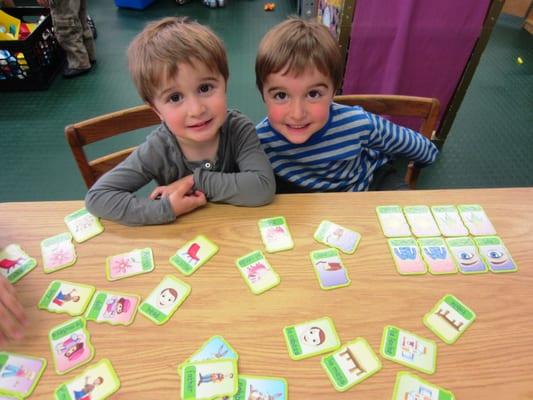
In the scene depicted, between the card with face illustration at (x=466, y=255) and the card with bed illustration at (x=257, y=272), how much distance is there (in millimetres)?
364

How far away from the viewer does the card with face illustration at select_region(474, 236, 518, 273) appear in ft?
2.37

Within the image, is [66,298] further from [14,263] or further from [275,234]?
[275,234]

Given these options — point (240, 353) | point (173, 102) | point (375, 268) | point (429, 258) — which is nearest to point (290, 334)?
point (240, 353)

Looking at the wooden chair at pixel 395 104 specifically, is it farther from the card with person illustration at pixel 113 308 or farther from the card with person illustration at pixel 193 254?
the card with person illustration at pixel 113 308

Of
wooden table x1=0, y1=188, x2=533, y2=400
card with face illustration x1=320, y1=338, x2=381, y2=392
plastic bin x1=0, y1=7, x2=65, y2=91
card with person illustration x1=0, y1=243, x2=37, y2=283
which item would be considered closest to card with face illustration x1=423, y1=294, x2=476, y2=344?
wooden table x1=0, y1=188, x2=533, y2=400

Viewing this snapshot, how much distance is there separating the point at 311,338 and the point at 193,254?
281 mm

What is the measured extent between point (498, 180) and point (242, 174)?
1.62m

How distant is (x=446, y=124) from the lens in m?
1.90

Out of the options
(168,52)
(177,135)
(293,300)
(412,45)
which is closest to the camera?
(293,300)

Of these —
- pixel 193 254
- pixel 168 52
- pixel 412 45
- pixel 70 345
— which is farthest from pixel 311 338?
pixel 412 45

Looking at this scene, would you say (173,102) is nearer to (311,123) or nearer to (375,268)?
(311,123)

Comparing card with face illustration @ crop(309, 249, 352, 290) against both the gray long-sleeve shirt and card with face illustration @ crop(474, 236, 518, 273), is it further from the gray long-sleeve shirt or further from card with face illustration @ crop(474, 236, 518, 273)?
card with face illustration @ crop(474, 236, 518, 273)

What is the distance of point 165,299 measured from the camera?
0.67 metres

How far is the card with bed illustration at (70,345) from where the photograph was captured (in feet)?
1.95
